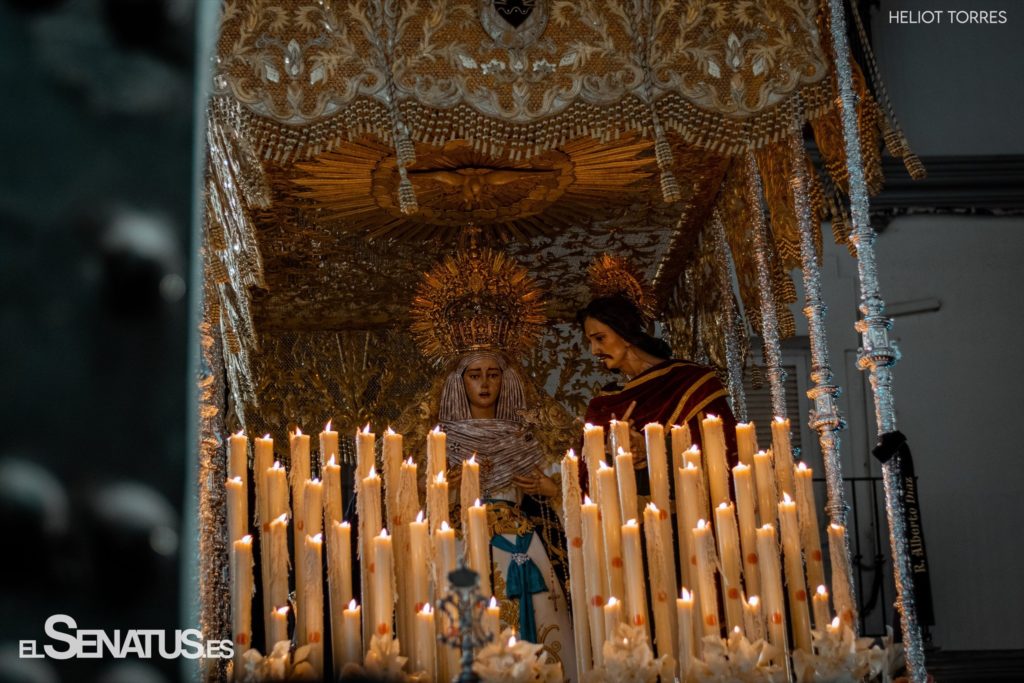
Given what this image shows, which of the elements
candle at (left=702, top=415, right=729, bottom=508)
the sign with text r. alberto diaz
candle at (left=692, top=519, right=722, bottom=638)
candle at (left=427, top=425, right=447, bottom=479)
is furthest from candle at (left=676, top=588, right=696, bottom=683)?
the sign with text r. alberto diaz

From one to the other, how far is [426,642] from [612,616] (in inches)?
17.1

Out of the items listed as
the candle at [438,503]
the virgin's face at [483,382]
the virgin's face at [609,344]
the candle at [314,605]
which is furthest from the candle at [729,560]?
the virgin's face at [483,382]

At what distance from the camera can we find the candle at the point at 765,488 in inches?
129

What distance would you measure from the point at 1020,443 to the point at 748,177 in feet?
11.9

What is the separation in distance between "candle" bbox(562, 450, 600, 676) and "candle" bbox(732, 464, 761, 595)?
39cm

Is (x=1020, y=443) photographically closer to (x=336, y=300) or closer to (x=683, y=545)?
(x=336, y=300)

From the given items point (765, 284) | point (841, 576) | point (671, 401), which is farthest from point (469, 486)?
point (765, 284)

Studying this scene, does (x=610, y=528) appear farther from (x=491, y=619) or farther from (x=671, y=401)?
(x=671, y=401)

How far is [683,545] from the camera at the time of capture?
3.28 metres

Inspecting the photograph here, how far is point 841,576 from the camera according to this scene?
3.17 m

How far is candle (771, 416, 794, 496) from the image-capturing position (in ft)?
11.2

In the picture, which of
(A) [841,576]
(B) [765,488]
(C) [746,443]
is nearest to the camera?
(A) [841,576]

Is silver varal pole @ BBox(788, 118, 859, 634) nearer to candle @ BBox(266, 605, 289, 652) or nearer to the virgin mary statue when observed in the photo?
the virgin mary statue

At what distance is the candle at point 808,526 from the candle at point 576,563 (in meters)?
0.57
